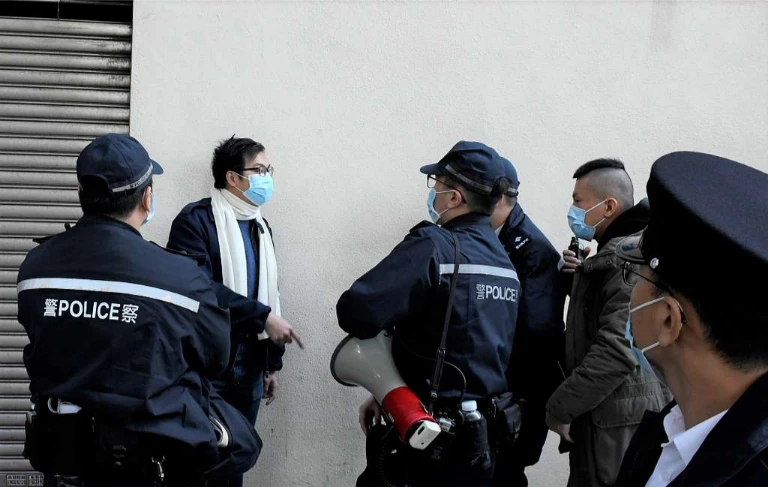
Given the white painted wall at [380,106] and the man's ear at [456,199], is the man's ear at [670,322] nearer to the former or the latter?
→ the man's ear at [456,199]

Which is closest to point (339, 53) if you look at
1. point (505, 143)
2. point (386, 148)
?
point (386, 148)

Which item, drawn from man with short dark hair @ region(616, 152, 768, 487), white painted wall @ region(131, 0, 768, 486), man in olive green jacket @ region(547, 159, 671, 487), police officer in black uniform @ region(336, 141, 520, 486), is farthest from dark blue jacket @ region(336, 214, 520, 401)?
man with short dark hair @ region(616, 152, 768, 487)

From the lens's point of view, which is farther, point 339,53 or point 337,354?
point 339,53

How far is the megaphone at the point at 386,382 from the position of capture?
3.10m

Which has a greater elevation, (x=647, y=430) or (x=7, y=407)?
(x=647, y=430)

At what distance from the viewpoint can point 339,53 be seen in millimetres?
4594

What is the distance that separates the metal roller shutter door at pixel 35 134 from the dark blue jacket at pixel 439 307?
216cm

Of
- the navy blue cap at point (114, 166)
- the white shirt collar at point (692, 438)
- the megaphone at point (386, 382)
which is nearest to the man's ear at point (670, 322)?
the white shirt collar at point (692, 438)

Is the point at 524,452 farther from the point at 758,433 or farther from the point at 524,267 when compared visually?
the point at 758,433

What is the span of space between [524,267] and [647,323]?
238cm

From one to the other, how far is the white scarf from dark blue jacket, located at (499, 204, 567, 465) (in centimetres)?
122

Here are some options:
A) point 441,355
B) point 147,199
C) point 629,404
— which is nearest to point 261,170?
point 147,199

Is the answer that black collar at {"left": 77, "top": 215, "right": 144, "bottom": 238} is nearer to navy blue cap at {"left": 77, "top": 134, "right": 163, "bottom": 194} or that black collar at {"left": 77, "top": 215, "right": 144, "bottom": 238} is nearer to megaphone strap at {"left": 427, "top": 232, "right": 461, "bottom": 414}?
navy blue cap at {"left": 77, "top": 134, "right": 163, "bottom": 194}

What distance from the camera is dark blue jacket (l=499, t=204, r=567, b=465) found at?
3928 mm
